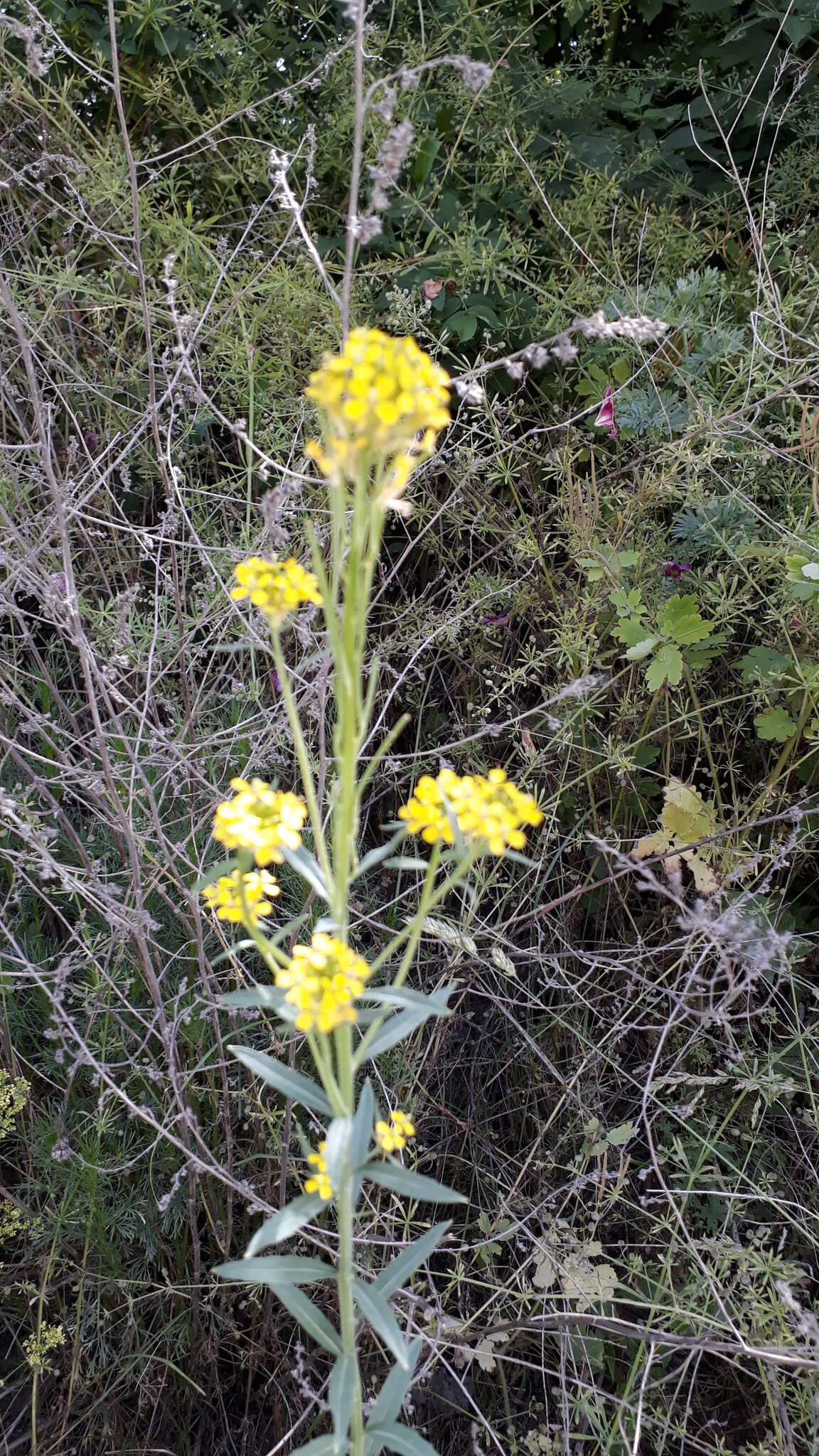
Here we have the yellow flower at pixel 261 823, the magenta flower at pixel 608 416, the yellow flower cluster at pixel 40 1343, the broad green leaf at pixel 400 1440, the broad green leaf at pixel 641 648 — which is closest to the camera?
the yellow flower at pixel 261 823

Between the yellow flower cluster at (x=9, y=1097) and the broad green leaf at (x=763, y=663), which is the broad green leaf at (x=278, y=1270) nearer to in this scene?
the yellow flower cluster at (x=9, y=1097)

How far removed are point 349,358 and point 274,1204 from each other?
1.39 m

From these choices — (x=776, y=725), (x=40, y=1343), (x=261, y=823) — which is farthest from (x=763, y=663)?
(x=40, y=1343)

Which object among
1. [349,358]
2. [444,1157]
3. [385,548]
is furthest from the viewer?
[385,548]

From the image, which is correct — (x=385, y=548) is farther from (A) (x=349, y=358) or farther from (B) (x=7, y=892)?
(A) (x=349, y=358)

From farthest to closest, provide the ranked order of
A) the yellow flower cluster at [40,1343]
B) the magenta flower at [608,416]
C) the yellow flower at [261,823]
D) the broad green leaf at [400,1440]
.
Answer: the magenta flower at [608,416] → the yellow flower cluster at [40,1343] → the broad green leaf at [400,1440] → the yellow flower at [261,823]

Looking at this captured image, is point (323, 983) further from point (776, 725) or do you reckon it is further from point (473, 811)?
point (776, 725)

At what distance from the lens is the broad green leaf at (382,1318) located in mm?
864

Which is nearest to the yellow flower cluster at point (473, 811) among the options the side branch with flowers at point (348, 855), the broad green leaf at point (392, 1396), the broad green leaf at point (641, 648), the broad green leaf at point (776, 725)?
the side branch with flowers at point (348, 855)

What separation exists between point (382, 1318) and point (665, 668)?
1.14m

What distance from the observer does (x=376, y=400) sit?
2.37ft

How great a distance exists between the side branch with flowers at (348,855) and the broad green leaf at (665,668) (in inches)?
34.4

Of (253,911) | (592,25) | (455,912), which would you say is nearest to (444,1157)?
(455,912)

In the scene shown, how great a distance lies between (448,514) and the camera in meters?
1.97
